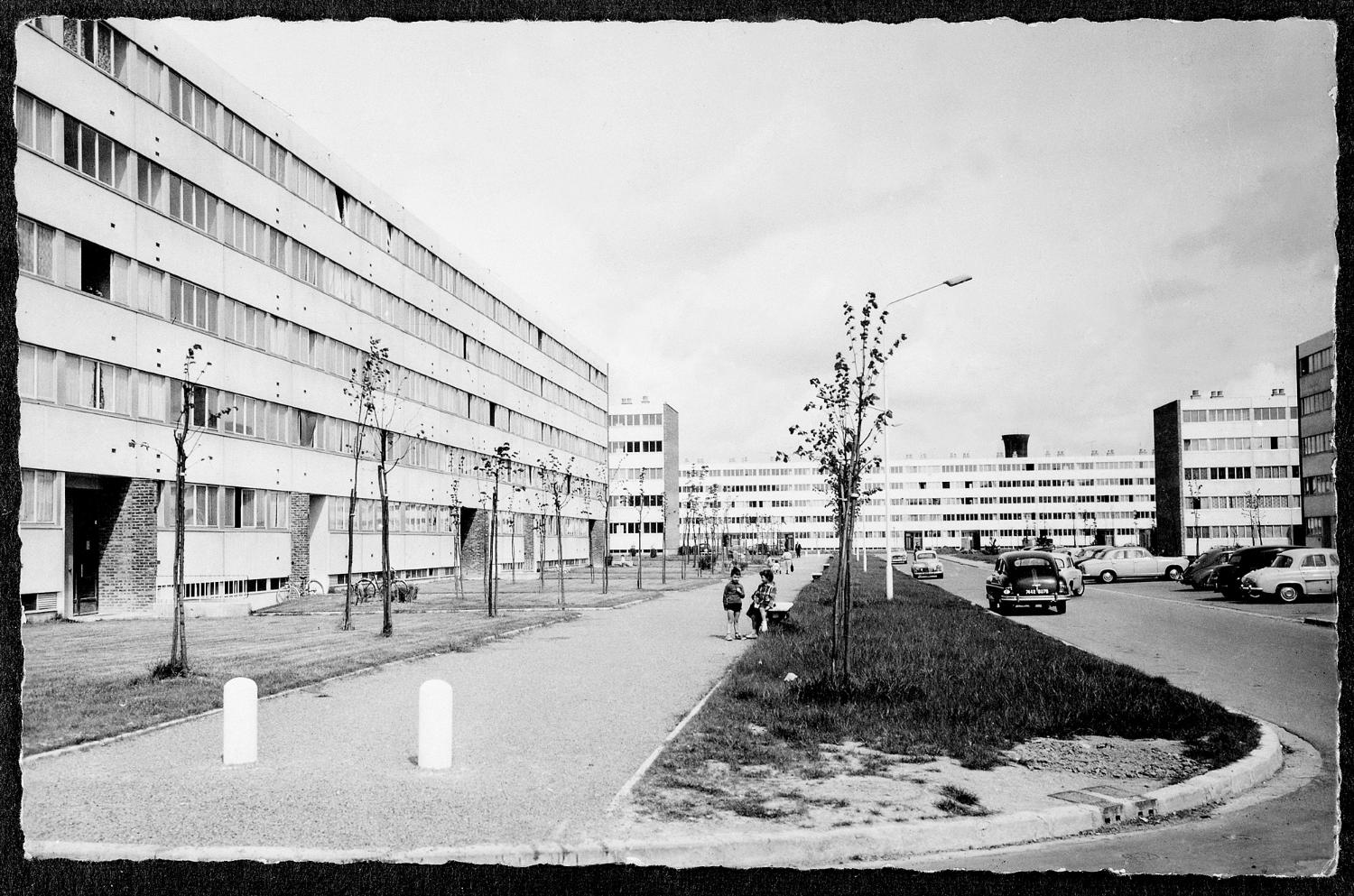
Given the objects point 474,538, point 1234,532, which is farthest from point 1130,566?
point 1234,532

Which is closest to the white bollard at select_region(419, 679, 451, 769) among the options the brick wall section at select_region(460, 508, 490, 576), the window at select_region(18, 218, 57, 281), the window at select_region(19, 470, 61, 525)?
the window at select_region(19, 470, 61, 525)

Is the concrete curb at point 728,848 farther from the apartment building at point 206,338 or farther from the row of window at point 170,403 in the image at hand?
the row of window at point 170,403

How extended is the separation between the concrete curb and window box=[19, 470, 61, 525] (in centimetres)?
2027

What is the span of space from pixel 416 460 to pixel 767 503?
4465 inches

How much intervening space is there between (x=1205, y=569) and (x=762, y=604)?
91.6 ft

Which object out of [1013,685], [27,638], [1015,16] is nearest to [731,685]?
[1013,685]

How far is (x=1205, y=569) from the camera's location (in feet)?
138

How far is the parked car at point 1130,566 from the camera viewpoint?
5241 centimetres

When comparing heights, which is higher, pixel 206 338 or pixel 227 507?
pixel 206 338

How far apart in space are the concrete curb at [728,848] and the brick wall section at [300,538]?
105 feet

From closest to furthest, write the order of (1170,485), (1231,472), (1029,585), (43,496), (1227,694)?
(1227,694) → (43,496) → (1029,585) → (1231,472) → (1170,485)

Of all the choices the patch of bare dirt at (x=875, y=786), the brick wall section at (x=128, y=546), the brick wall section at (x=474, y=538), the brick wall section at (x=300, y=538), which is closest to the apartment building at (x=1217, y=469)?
the brick wall section at (x=474, y=538)

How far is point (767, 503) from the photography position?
518 feet

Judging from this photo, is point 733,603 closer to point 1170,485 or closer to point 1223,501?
point 1223,501
